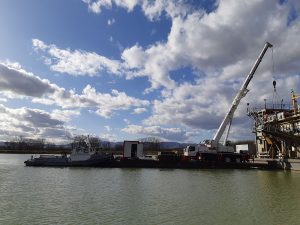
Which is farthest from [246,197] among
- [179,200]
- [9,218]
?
[9,218]

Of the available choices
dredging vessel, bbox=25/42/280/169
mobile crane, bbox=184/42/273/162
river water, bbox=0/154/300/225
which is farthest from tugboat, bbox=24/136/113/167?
river water, bbox=0/154/300/225

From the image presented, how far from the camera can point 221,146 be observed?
72.4 m

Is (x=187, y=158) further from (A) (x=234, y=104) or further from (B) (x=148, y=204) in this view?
(B) (x=148, y=204)

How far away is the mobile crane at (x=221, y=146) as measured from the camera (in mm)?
70938

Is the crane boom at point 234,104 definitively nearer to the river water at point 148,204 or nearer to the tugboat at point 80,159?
the tugboat at point 80,159

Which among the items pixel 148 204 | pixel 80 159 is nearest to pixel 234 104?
pixel 80 159

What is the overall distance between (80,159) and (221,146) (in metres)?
29.0

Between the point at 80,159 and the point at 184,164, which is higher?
the point at 80,159

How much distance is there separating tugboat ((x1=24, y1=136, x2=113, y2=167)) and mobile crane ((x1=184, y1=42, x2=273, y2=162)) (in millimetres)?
17120

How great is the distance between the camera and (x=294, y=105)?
244 ft

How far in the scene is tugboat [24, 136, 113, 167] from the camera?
229ft

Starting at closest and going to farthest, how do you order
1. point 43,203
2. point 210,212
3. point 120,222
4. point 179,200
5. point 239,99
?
point 120,222, point 210,212, point 43,203, point 179,200, point 239,99

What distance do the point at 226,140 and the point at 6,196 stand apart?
171 ft

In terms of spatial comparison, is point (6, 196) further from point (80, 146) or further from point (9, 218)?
point (80, 146)
